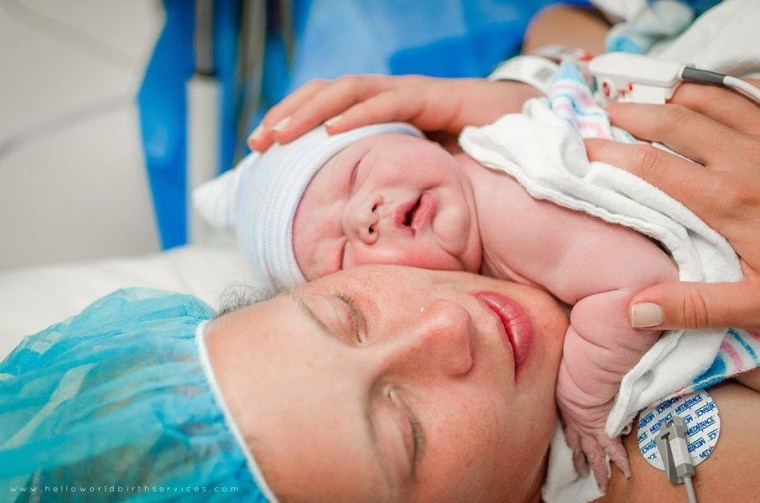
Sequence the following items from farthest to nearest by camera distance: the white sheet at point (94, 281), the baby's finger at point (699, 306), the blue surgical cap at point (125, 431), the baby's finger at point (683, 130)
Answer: the white sheet at point (94, 281), the baby's finger at point (683, 130), the baby's finger at point (699, 306), the blue surgical cap at point (125, 431)

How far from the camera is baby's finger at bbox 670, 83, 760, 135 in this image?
968 millimetres

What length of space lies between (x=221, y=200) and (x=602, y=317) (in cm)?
79

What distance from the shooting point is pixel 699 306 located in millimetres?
795

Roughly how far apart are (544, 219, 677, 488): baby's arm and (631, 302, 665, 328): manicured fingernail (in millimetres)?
51

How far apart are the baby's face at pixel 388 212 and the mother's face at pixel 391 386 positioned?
0.09m

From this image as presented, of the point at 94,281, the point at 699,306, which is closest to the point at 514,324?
the point at 699,306

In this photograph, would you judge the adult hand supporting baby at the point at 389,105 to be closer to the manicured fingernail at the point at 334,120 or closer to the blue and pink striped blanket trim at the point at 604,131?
the manicured fingernail at the point at 334,120

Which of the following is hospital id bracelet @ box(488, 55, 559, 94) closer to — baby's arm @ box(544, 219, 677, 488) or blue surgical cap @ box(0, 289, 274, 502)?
baby's arm @ box(544, 219, 677, 488)

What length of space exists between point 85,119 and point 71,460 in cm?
146

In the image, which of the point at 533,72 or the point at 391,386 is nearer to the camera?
the point at 391,386

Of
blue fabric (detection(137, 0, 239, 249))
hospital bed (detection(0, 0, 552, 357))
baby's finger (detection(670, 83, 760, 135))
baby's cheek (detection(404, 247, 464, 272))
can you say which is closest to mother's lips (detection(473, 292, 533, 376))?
baby's cheek (detection(404, 247, 464, 272))

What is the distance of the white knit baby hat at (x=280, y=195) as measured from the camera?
41.8 inches

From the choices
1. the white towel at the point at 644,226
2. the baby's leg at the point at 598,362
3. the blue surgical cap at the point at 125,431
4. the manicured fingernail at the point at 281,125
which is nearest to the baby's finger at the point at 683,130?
the white towel at the point at 644,226

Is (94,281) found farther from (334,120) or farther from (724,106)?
(724,106)
